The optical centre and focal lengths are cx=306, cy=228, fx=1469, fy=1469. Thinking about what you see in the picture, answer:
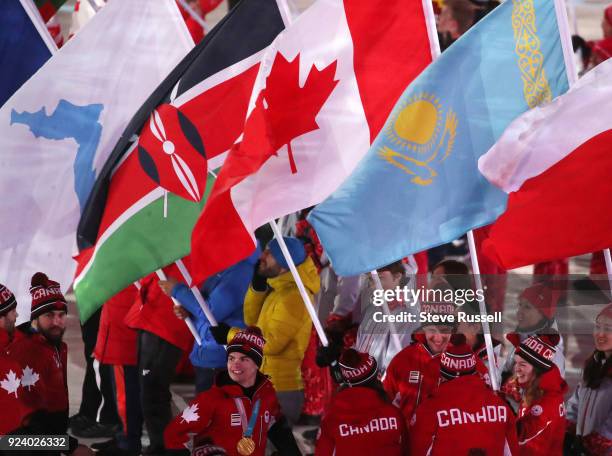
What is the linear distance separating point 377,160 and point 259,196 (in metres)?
0.82

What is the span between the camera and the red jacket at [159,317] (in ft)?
34.9

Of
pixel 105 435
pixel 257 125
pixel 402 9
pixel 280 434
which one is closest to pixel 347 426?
pixel 280 434

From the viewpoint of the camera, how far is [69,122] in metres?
10.3

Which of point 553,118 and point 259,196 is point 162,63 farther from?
point 553,118

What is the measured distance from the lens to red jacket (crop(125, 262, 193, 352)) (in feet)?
34.9

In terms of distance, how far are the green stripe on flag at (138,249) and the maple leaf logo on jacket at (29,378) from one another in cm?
77

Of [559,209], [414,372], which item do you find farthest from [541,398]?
[559,209]

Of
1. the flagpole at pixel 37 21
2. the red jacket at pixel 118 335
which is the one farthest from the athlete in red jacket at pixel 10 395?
the flagpole at pixel 37 21

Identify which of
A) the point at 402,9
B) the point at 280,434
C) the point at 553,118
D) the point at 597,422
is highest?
the point at 402,9

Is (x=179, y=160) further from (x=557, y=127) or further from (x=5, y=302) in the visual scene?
(x=557, y=127)

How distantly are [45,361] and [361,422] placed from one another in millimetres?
2043

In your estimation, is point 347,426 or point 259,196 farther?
point 259,196

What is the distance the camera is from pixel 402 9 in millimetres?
9336

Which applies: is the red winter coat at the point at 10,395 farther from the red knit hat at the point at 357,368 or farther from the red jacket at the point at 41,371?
the red knit hat at the point at 357,368
